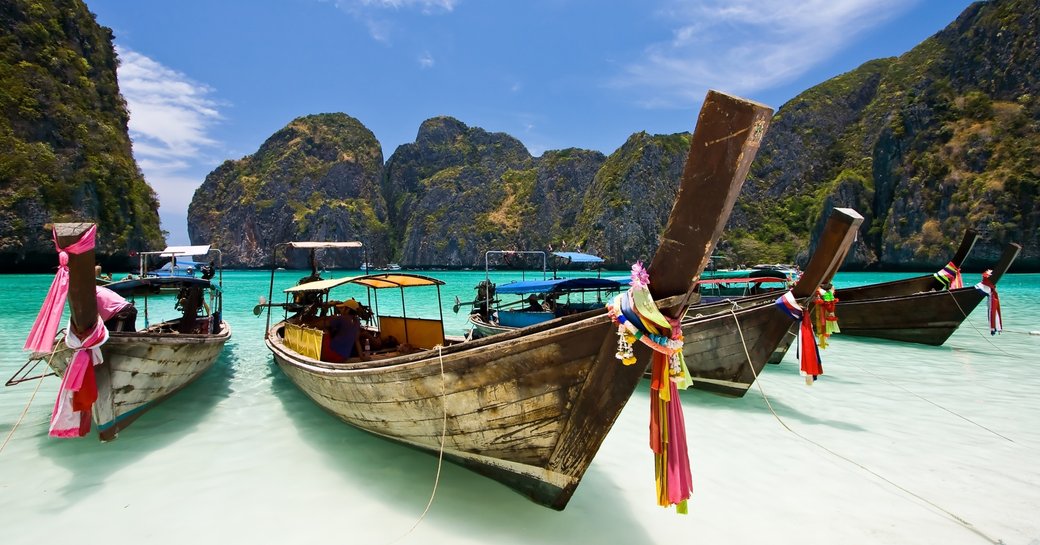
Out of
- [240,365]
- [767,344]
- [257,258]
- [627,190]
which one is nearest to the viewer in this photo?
[767,344]

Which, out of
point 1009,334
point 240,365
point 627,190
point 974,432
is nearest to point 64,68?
point 240,365

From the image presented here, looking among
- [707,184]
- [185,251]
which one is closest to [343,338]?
[707,184]

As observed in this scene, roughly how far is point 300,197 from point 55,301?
129m

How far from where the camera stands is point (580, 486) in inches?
191

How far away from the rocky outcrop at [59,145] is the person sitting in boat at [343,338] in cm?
4972

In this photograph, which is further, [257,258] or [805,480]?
[257,258]

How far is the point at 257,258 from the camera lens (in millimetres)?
119688

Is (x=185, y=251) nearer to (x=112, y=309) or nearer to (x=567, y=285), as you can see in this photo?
(x=112, y=309)

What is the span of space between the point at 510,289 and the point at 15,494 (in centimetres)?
889

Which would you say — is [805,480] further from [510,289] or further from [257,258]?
[257,258]

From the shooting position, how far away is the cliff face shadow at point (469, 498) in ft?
13.3

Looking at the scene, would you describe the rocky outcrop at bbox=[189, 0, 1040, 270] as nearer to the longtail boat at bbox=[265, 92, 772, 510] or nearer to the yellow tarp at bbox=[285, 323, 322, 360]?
the longtail boat at bbox=[265, 92, 772, 510]

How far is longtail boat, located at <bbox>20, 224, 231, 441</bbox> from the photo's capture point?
4.78 m

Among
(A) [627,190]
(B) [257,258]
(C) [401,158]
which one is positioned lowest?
(B) [257,258]
